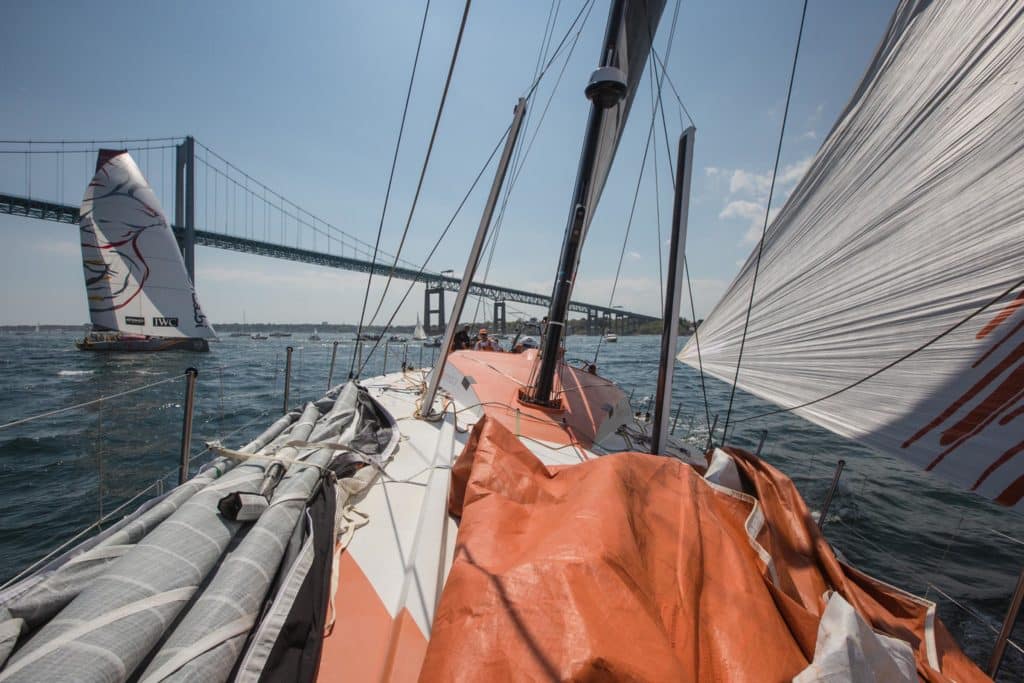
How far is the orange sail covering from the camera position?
818 millimetres

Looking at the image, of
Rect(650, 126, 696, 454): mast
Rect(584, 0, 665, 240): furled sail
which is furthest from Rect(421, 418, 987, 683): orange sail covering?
Rect(584, 0, 665, 240): furled sail

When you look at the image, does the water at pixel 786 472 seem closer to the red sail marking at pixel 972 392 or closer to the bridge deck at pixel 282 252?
the red sail marking at pixel 972 392

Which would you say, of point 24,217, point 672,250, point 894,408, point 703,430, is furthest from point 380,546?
point 24,217

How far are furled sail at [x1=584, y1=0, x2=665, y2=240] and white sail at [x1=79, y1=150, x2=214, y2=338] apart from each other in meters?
24.0

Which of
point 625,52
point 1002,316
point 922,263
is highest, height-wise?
point 625,52

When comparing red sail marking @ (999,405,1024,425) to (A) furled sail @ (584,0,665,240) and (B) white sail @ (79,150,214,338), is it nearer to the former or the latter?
(A) furled sail @ (584,0,665,240)

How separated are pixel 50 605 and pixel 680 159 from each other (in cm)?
332

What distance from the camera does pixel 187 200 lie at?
1150 inches

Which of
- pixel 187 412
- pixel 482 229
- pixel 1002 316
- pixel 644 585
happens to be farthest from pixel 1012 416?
pixel 187 412

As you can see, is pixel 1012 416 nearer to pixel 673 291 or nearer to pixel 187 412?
pixel 673 291

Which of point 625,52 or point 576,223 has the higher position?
point 625,52

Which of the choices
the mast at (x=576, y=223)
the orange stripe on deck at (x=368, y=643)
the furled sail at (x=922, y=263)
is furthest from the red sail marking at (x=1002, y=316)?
the orange stripe on deck at (x=368, y=643)

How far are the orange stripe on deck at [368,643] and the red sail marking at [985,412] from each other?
2358 mm

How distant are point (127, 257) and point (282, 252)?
20038 millimetres
